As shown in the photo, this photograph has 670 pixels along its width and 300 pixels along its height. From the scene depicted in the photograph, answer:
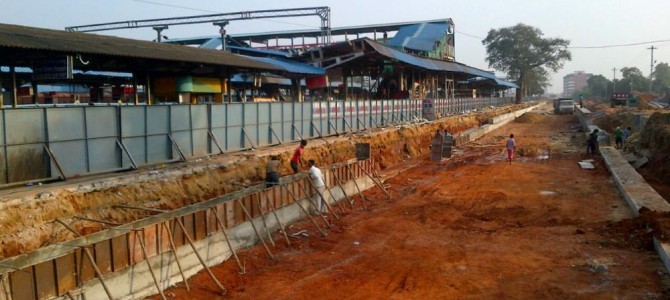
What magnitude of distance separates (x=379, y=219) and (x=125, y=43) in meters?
13.2

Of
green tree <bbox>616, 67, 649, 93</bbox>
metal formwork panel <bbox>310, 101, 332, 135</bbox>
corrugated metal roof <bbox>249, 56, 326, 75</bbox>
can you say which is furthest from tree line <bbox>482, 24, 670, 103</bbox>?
metal formwork panel <bbox>310, 101, 332, 135</bbox>

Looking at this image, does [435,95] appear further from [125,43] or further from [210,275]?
[210,275]

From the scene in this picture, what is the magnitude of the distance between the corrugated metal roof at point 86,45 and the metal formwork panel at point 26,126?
3271 mm

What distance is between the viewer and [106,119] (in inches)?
545

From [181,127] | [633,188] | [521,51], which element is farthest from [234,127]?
[521,51]

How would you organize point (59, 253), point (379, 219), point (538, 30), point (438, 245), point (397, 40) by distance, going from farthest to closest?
point (538, 30)
point (397, 40)
point (379, 219)
point (438, 245)
point (59, 253)

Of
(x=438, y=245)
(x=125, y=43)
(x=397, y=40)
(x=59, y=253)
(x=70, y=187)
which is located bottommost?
(x=438, y=245)

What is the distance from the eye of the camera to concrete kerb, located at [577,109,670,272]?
35.6ft

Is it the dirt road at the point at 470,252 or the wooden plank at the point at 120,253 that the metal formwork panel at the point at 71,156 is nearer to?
the wooden plank at the point at 120,253

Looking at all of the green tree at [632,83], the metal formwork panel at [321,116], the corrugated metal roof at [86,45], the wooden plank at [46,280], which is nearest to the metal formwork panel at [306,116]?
the metal formwork panel at [321,116]

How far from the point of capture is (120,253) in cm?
1020

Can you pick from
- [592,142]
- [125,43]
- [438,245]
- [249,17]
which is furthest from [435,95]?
[438,245]

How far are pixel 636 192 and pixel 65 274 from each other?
16.0m

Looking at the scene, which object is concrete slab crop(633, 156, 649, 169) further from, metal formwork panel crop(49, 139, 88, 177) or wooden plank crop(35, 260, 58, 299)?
wooden plank crop(35, 260, 58, 299)
